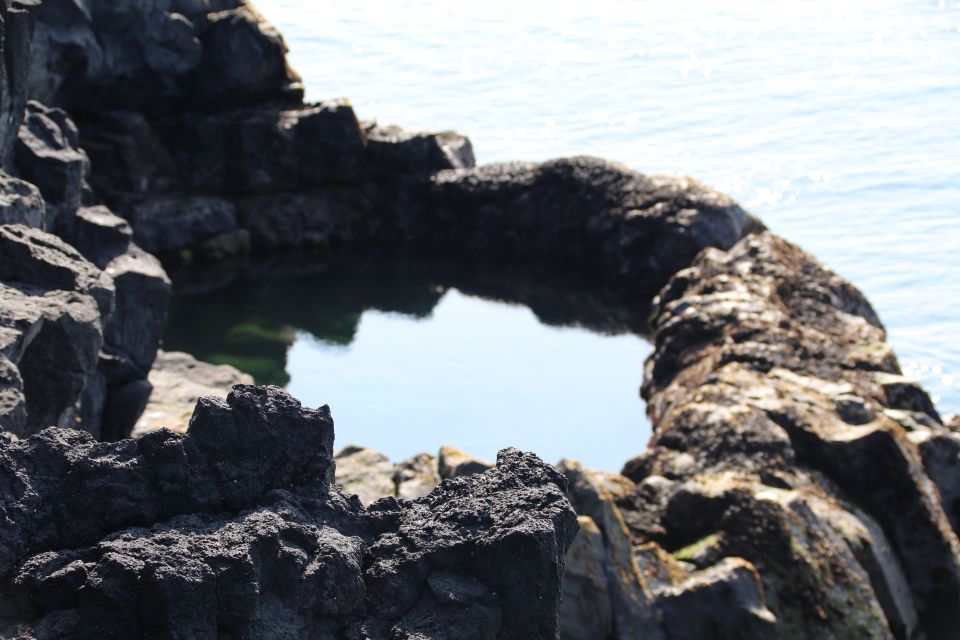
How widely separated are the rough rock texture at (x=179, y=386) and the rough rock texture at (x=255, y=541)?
10.4 m

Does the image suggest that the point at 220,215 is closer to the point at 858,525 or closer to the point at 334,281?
the point at 334,281

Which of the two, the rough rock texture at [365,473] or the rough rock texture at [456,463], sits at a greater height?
the rough rock texture at [456,463]

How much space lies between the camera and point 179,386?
21.1 metres

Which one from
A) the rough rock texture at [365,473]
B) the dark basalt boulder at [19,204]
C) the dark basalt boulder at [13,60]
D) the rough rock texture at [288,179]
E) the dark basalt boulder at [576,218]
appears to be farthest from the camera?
the rough rock texture at [288,179]

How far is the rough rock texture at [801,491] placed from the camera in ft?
50.6

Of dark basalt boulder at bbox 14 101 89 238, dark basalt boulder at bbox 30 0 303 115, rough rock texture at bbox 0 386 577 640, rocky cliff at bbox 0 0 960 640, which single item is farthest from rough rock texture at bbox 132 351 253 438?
rough rock texture at bbox 0 386 577 640

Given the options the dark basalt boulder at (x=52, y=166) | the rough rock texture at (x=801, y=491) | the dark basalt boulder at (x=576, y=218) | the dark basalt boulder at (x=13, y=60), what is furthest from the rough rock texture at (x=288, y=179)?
the dark basalt boulder at (x=13, y=60)

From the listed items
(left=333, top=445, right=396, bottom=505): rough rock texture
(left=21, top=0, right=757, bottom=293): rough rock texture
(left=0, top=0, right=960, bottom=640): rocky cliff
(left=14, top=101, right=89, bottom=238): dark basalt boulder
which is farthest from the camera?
(left=21, top=0, right=757, bottom=293): rough rock texture

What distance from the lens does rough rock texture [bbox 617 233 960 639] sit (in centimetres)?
1541

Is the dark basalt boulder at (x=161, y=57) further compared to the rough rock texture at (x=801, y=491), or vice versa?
the dark basalt boulder at (x=161, y=57)

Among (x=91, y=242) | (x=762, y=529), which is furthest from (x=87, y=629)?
Answer: (x=91, y=242)

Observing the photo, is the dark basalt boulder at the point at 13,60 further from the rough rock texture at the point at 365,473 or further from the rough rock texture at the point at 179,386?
the rough rock texture at the point at 365,473

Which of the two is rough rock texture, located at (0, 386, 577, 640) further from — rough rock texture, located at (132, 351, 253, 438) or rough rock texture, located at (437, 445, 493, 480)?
rough rock texture, located at (132, 351, 253, 438)

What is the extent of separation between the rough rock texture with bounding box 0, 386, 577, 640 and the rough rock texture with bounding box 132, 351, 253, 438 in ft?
34.0
